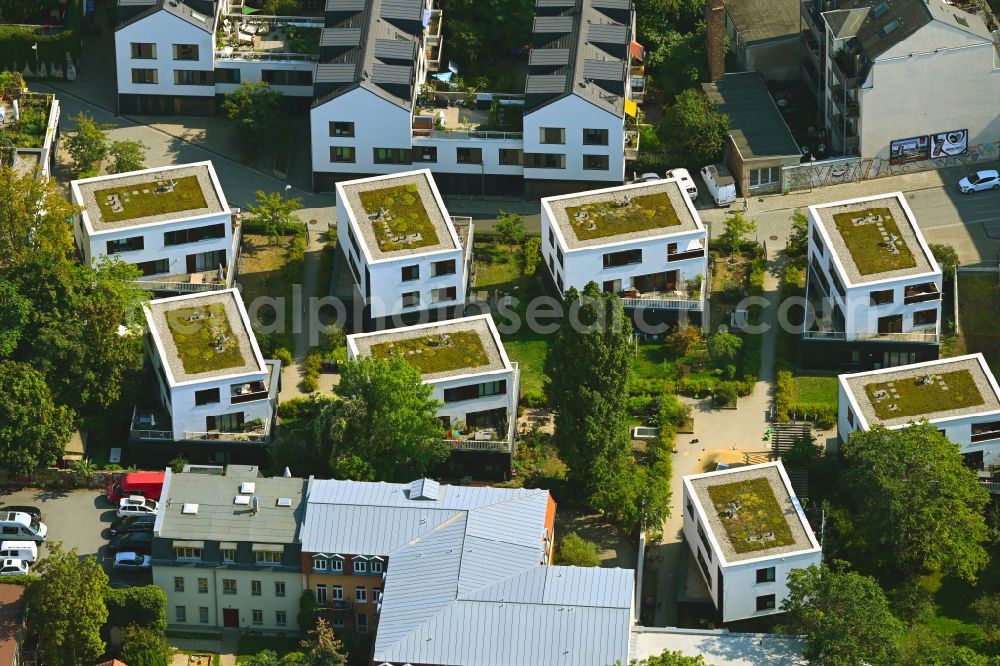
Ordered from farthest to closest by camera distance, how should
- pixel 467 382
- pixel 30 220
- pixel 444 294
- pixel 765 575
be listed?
1. pixel 444 294
2. pixel 30 220
3. pixel 467 382
4. pixel 765 575

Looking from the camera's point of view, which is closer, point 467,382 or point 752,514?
point 752,514

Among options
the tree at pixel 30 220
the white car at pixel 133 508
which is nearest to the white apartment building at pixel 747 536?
the white car at pixel 133 508

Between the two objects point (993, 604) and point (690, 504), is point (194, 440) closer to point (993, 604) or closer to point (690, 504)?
point (690, 504)

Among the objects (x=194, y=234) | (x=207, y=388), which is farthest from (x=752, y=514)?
(x=194, y=234)

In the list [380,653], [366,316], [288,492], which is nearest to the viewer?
[380,653]

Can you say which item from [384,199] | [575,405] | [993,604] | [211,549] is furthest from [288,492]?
[993,604]

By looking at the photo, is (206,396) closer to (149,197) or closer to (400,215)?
(149,197)
